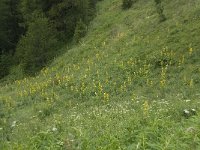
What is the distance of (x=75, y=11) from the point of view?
3597 centimetres

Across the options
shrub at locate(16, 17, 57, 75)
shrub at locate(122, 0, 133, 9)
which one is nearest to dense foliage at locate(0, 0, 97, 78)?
shrub at locate(16, 17, 57, 75)

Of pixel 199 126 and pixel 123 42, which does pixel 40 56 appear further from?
pixel 199 126

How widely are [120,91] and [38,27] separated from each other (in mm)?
14048

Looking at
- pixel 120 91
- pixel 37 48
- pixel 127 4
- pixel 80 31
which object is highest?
pixel 127 4

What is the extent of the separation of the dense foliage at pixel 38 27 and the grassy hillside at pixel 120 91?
88.6 inches

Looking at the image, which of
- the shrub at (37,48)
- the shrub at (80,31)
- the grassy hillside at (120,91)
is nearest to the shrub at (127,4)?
the grassy hillside at (120,91)

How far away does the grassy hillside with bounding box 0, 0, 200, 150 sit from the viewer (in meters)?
9.32

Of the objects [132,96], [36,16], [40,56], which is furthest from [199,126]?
[36,16]

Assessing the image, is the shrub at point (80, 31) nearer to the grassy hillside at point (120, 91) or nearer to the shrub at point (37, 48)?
the grassy hillside at point (120, 91)

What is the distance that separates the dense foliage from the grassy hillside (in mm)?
2251

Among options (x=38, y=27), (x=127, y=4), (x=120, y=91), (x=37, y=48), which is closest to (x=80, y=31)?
(x=38, y=27)

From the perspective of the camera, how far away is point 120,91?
779 inches

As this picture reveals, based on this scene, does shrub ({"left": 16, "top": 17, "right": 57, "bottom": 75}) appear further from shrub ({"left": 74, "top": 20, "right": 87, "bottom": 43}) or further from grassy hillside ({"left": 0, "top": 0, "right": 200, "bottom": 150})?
grassy hillside ({"left": 0, "top": 0, "right": 200, "bottom": 150})

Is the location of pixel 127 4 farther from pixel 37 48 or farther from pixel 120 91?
pixel 120 91
